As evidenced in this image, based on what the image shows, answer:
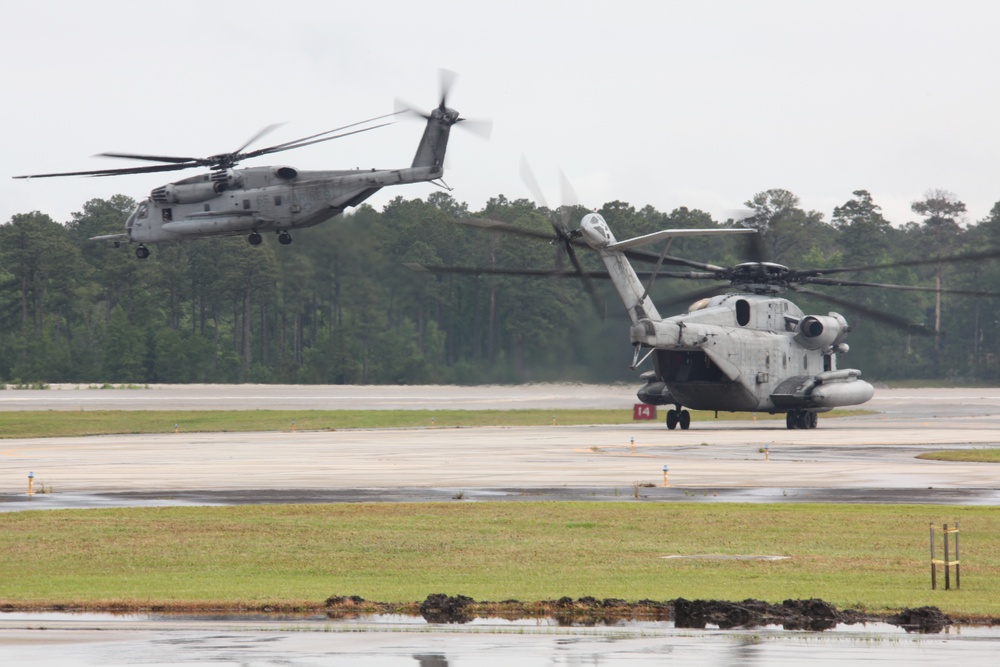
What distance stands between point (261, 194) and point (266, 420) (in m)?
20.4

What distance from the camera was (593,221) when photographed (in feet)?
192

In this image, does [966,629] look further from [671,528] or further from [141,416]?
[141,416]

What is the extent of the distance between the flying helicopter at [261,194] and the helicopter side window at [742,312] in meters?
14.4

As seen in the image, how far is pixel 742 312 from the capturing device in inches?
2493

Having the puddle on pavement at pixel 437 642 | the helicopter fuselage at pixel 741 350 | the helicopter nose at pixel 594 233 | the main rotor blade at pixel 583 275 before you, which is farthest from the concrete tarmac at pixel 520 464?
the puddle on pavement at pixel 437 642

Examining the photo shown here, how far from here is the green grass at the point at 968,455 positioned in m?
45.6

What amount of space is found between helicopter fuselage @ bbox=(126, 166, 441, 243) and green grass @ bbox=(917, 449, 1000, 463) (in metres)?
21.4

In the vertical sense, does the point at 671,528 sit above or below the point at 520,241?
below

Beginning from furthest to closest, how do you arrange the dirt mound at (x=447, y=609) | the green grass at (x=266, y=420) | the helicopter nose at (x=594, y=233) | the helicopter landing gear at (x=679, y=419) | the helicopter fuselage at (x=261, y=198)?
the green grass at (x=266, y=420) < the helicopter landing gear at (x=679, y=419) < the helicopter nose at (x=594, y=233) < the helicopter fuselage at (x=261, y=198) < the dirt mound at (x=447, y=609)

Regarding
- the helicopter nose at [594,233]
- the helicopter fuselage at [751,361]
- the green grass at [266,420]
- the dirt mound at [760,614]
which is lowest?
the dirt mound at [760,614]

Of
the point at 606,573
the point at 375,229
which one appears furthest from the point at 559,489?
the point at 375,229

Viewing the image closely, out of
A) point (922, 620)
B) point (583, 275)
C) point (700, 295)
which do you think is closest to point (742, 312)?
point (700, 295)

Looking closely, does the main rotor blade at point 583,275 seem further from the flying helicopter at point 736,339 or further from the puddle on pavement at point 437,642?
the puddle on pavement at point 437,642

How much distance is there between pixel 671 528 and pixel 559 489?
338 inches
